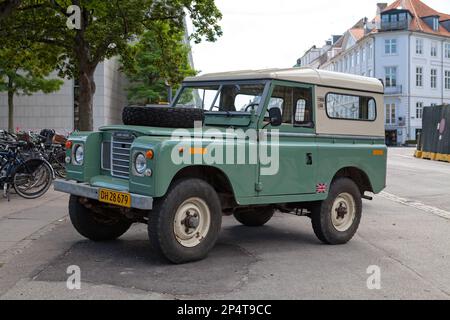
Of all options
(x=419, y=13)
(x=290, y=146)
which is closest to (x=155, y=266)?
(x=290, y=146)

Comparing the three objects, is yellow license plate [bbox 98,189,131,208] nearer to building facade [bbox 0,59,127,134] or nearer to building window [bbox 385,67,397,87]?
building facade [bbox 0,59,127,134]

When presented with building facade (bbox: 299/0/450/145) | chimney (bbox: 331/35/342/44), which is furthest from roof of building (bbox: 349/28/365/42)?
chimney (bbox: 331/35/342/44)

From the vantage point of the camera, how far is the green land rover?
5.70 metres

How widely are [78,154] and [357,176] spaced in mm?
3777

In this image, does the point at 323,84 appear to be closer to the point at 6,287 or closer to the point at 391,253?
the point at 391,253

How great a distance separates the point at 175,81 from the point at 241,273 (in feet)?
54.5

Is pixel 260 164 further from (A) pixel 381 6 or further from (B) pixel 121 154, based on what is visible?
(A) pixel 381 6

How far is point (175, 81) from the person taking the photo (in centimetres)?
2166

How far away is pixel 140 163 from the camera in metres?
5.68

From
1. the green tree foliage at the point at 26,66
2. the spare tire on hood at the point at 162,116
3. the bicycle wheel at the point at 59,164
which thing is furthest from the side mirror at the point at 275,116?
the green tree foliage at the point at 26,66

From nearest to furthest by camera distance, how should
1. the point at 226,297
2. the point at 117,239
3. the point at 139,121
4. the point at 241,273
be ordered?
the point at 226,297
the point at 241,273
the point at 139,121
the point at 117,239

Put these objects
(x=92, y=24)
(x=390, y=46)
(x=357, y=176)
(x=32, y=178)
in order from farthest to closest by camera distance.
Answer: (x=390, y=46)
(x=92, y=24)
(x=32, y=178)
(x=357, y=176)

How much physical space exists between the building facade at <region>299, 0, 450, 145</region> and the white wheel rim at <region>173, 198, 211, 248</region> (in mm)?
60634
